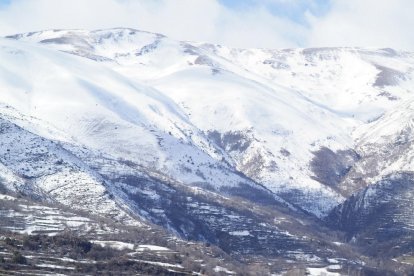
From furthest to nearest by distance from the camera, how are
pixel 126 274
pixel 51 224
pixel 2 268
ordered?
pixel 51 224, pixel 126 274, pixel 2 268

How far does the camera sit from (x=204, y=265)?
185 m

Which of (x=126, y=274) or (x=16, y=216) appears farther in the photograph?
(x=16, y=216)

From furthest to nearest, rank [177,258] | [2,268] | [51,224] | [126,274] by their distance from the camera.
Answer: [51,224]
[177,258]
[126,274]
[2,268]

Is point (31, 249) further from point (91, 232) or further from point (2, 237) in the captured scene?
point (91, 232)

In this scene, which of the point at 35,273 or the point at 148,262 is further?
the point at 148,262

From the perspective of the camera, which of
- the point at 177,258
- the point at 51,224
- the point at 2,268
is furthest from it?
the point at 51,224

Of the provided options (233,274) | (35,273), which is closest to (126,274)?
(35,273)

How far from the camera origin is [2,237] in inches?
6614

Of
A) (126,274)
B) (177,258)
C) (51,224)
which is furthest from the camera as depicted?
→ (51,224)

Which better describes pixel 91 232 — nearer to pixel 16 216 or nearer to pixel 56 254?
pixel 16 216

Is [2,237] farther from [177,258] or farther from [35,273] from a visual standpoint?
[177,258]

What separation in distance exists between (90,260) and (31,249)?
9.56m

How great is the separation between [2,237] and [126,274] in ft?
71.1

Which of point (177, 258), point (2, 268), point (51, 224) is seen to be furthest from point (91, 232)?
point (2, 268)
